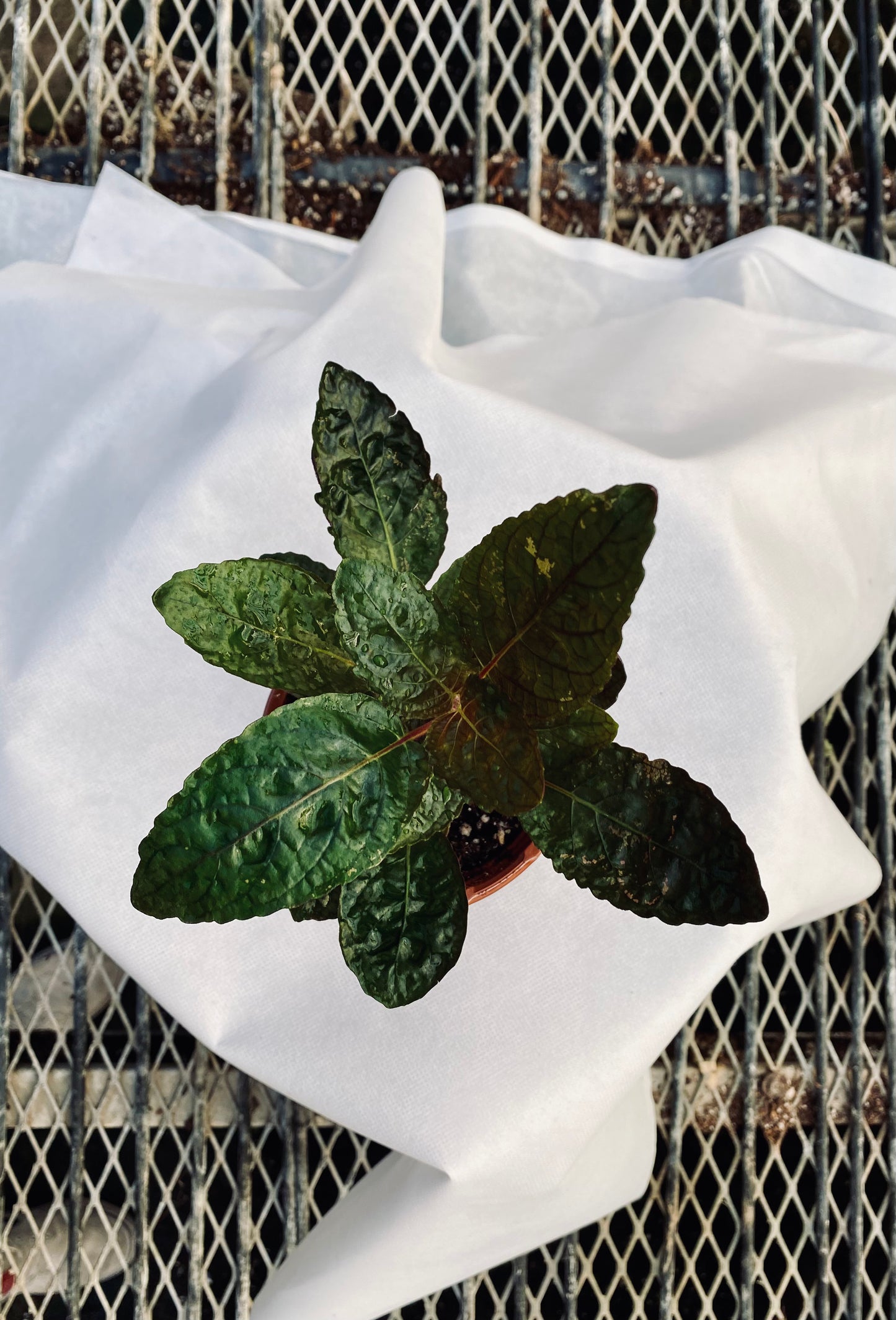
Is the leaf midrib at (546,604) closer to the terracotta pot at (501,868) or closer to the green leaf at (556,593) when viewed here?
the green leaf at (556,593)

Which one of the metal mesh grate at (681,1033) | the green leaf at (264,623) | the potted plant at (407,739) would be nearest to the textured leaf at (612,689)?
the potted plant at (407,739)

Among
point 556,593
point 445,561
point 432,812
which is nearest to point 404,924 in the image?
point 432,812

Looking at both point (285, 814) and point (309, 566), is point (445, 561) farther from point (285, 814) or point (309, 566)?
point (285, 814)

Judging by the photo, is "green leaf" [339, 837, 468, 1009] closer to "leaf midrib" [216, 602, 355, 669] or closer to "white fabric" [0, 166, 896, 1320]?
"leaf midrib" [216, 602, 355, 669]

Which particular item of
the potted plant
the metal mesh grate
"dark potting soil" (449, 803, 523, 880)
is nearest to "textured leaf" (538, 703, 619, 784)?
the potted plant

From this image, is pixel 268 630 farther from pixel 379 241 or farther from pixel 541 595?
pixel 379 241

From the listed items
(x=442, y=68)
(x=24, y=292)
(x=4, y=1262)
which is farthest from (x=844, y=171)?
(x=4, y=1262)
